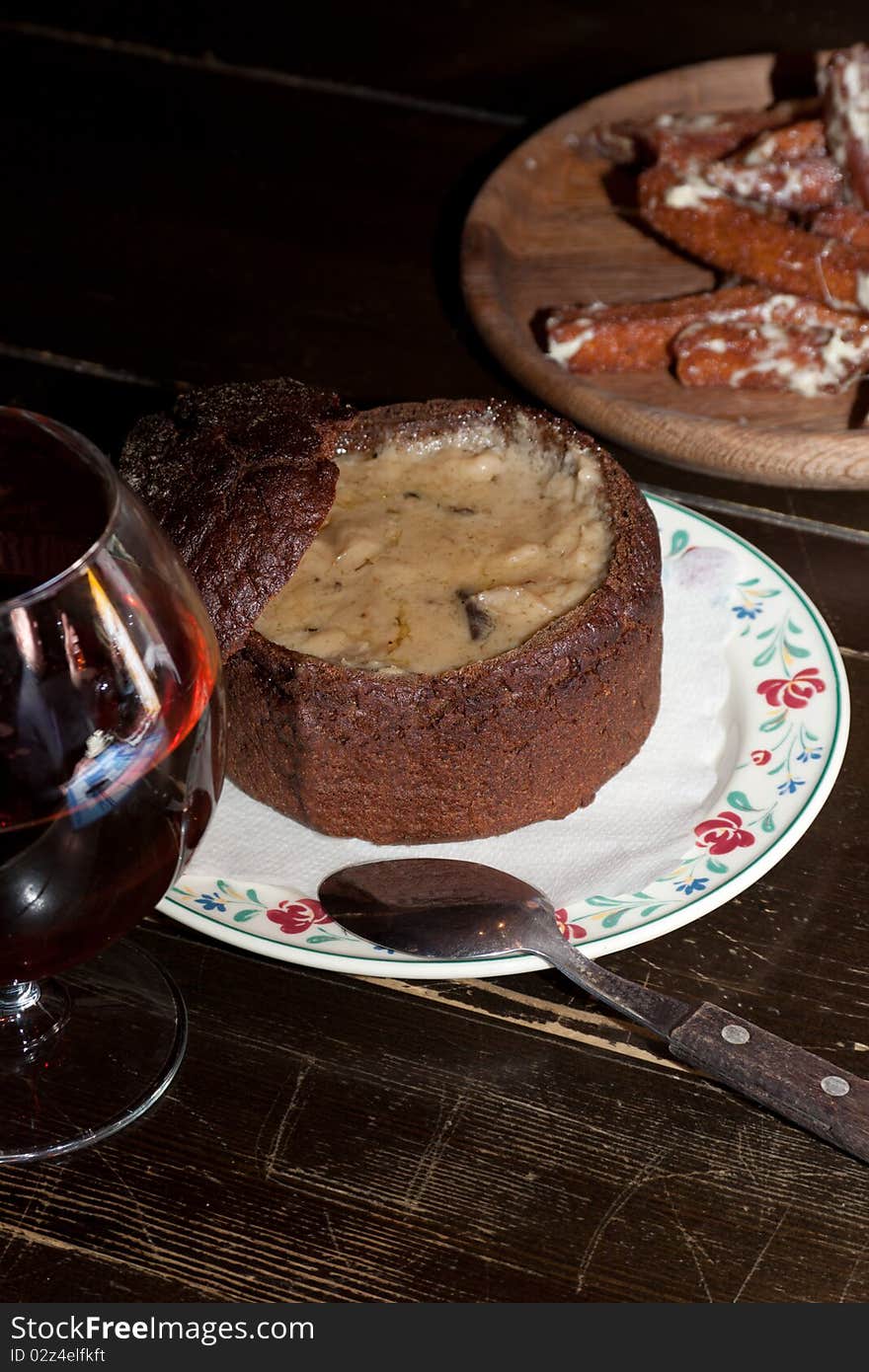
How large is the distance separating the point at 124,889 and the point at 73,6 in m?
2.74

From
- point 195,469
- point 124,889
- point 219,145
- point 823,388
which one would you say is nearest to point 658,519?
point 823,388

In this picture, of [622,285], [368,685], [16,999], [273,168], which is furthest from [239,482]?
[273,168]

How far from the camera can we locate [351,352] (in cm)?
239

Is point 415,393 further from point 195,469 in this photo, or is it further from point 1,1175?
point 1,1175

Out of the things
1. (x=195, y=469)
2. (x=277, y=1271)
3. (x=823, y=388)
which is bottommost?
(x=277, y=1271)

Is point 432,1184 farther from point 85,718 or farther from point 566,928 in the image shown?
point 85,718

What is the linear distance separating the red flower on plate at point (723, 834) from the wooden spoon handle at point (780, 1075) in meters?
0.20

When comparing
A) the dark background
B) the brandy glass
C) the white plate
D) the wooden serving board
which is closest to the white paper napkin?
the white plate

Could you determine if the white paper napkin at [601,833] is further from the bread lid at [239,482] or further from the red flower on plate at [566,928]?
the bread lid at [239,482]

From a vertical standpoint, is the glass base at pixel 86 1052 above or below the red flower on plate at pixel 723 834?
below

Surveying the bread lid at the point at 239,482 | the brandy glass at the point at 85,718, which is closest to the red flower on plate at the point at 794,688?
the bread lid at the point at 239,482

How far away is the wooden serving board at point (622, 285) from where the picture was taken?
79.7 inches

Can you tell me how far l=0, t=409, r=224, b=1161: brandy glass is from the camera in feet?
3.40

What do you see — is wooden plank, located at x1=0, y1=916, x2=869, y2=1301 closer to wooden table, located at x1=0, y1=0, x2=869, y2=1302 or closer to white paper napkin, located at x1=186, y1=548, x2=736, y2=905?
wooden table, located at x1=0, y1=0, x2=869, y2=1302
